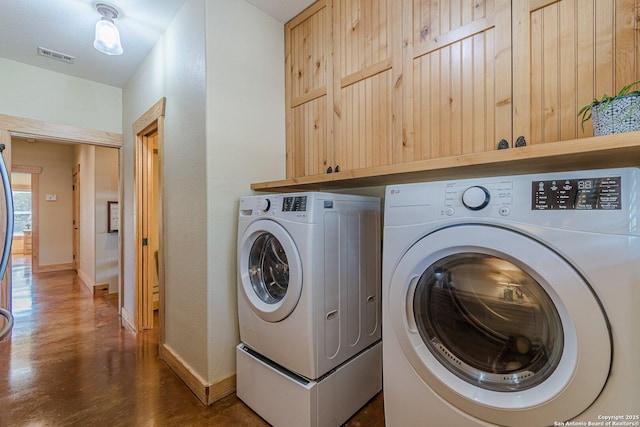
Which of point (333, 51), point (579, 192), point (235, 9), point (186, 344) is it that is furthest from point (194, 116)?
point (579, 192)

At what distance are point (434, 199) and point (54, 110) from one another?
3609 millimetres

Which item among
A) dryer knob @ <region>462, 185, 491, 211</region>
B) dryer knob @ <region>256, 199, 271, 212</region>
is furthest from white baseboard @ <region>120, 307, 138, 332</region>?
dryer knob @ <region>462, 185, 491, 211</region>


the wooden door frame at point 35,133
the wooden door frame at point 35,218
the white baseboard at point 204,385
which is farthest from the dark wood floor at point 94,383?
the wooden door frame at point 35,218

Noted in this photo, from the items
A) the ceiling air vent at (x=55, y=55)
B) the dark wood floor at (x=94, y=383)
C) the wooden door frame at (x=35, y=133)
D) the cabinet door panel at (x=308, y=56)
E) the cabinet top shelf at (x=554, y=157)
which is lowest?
the dark wood floor at (x=94, y=383)

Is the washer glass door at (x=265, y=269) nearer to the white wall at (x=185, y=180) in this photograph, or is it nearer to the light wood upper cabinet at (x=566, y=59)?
the white wall at (x=185, y=180)

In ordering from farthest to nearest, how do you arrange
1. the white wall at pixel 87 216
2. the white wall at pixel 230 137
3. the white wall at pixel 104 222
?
the white wall at pixel 87 216
the white wall at pixel 104 222
the white wall at pixel 230 137

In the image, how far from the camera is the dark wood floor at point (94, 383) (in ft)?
5.06

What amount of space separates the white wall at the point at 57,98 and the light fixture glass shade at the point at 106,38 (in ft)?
4.78

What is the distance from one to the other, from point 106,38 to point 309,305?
2098 mm

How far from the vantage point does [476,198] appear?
882mm

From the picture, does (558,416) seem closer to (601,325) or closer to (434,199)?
(601,325)

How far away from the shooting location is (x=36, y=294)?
3902 mm

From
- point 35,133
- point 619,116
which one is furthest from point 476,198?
point 35,133

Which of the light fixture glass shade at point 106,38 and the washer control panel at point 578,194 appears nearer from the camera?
the washer control panel at point 578,194
